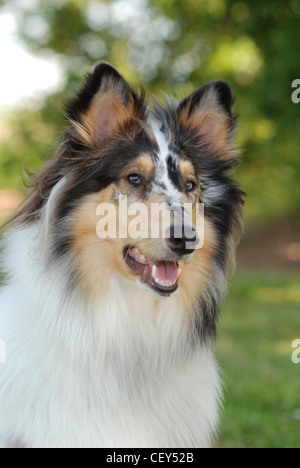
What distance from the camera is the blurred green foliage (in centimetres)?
1524

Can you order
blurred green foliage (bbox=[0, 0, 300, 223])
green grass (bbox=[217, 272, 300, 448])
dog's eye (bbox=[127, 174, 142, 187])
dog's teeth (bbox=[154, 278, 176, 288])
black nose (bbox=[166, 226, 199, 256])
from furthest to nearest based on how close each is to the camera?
blurred green foliage (bbox=[0, 0, 300, 223]) < green grass (bbox=[217, 272, 300, 448]) < dog's eye (bbox=[127, 174, 142, 187]) < dog's teeth (bbox=[154, 278, 176, 288]) < black nose (bbox=[166, 226, 199, 256])

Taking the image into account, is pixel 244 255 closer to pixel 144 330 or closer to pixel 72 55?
pixel 72 55

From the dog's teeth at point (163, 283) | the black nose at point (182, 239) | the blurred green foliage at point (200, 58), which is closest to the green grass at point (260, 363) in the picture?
the dog's teeth at point (163, 283)

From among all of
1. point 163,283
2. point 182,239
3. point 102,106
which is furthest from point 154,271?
point 102,106

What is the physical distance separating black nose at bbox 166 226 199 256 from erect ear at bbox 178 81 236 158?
0.91 meters

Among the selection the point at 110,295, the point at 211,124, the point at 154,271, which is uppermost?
the point at 211,124

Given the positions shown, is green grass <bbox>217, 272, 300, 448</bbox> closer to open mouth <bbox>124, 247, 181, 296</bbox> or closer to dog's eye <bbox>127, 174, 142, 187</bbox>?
open mouth <bbox>124, 247, 181, 296</bbox>

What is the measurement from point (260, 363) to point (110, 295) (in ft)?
17.5

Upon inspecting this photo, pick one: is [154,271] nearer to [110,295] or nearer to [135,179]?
[110,295]

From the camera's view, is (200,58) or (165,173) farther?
(200,58)

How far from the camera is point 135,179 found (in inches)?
147

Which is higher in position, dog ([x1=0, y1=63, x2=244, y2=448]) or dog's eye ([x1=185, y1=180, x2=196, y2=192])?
dog's eye ([x1=185, y1=180, x2=196, y2=192])

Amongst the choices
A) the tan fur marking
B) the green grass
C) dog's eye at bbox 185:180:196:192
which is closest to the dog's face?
dog's eye at bbox 185:180:196:192

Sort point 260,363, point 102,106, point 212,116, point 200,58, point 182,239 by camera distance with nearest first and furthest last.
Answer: point 182,239 → point 102,106 → point 212,116 → point 260,363 → point 200,58
